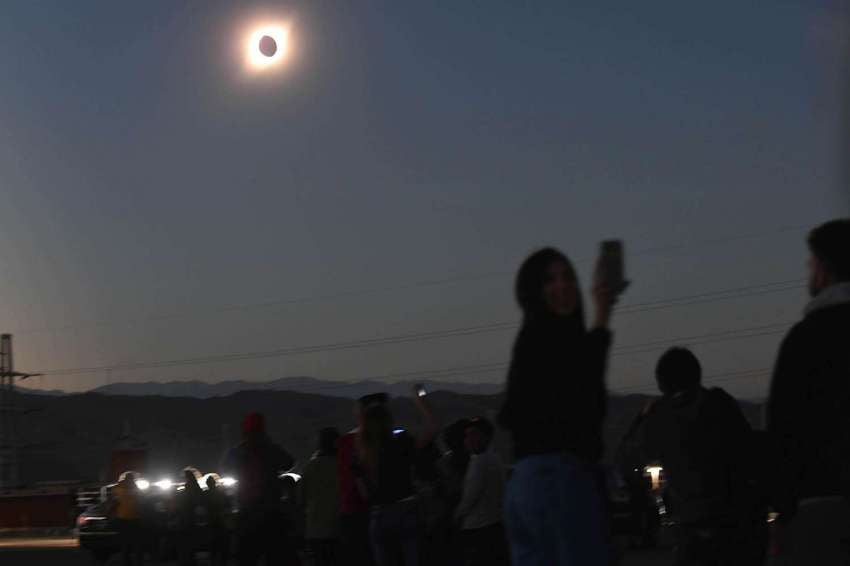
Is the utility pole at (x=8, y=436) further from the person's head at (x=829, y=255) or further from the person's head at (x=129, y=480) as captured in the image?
the person's head at (x=829, y=255)

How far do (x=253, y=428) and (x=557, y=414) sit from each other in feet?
26.6

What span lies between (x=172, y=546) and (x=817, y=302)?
25.3m

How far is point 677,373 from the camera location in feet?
24.3

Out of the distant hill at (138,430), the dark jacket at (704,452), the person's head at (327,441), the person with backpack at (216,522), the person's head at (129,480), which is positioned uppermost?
the distant hill at (138,430)

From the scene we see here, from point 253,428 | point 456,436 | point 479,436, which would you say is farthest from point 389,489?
point 253,428

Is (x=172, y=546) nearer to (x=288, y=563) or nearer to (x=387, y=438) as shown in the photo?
(x=288, y=563)

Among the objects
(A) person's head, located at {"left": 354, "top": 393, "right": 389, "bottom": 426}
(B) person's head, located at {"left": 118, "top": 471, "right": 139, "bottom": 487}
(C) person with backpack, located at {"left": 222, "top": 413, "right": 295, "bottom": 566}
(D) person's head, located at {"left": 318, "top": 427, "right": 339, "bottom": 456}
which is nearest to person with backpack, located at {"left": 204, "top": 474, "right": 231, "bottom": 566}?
(B) person's head, located at {"left": 118, "top": 471, "right": 139, "bottom": 487}

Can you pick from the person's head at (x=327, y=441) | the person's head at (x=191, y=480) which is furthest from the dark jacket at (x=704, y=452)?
the person's head at (x=191, y=480)

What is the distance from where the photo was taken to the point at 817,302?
485 cm

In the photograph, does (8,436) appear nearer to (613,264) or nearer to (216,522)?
(216,522)

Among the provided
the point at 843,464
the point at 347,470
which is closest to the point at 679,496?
the point at 843,464

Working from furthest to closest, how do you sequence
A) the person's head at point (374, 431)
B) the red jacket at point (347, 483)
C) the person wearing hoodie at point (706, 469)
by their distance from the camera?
the red jacket at point (347, 483) → the person's head at point (374, 431) → the person wearing hoodie at point (706, 469)

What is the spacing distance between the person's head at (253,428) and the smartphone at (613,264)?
26.9 ft

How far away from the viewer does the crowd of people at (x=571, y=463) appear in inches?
183
